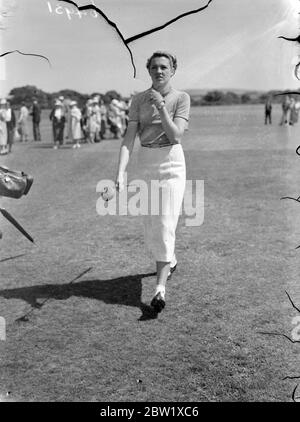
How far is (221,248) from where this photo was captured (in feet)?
18.5

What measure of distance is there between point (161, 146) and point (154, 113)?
26 cm

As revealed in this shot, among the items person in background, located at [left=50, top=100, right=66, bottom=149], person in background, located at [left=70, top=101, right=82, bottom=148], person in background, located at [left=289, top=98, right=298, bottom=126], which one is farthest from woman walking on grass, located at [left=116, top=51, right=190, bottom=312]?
person in background, located at [left=289, top=98, right=298, bottom=126]

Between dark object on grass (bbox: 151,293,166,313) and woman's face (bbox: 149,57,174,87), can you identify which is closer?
woman's face (bbox: 149,57,174,87)

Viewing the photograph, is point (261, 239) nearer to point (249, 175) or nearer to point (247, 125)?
point (249, 175)

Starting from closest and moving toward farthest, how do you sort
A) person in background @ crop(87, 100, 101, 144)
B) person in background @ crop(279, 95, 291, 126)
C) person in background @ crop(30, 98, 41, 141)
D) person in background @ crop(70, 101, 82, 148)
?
person in background @ crop(70, 101, 82, 148)
person in background @ crop(87, 100, 101, 144)
person in background @ crop(279, 95, 291, 126)
person in background @ crop(30, 98, 41, 141)

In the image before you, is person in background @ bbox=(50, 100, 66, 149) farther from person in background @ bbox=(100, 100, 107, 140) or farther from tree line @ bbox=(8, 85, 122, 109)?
person in background @ bbox=(100, 100, 107, 140)

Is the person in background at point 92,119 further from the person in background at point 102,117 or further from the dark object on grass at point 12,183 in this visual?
the dark object on grass at point 12,183

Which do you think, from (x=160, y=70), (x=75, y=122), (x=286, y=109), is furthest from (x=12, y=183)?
(x=286, y=109)

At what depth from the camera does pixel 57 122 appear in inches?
659

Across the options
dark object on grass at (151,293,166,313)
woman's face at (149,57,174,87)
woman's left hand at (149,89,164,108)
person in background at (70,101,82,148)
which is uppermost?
woman's face at (149,57,174,87)

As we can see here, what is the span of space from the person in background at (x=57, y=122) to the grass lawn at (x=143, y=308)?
27.0 feet

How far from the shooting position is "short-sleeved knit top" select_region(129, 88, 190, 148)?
390 cm

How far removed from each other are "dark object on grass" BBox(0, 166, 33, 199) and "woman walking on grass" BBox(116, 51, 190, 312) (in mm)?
695

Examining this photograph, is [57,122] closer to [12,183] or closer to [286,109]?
[286,109]
